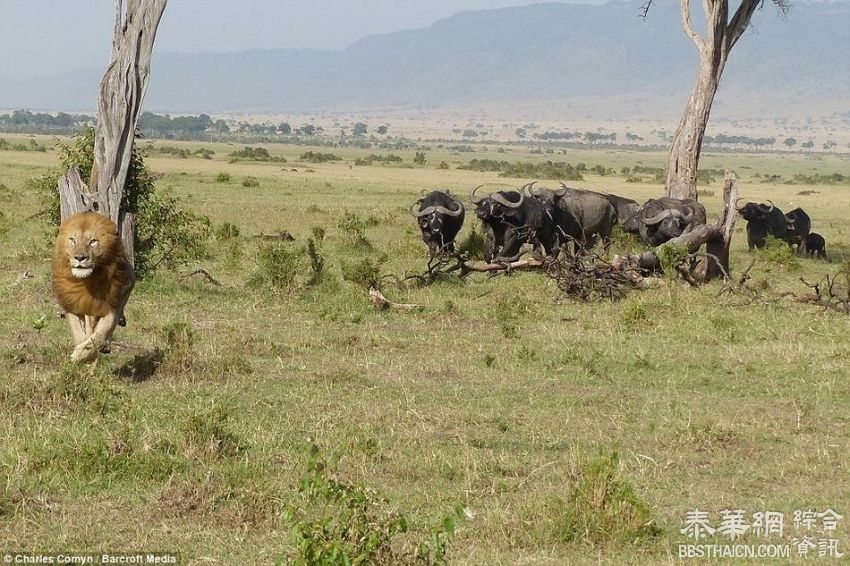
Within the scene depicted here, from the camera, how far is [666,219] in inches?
742

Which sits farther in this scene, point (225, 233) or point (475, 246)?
point (225, 233)

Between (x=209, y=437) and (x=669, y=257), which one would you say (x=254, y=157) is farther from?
(x=209, y=437)

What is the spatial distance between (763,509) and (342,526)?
9.10 ft

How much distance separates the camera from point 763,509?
688cm

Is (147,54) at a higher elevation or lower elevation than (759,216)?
higher

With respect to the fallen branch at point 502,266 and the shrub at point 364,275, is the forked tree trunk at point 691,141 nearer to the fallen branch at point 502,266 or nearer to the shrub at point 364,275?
the fallen branch at point 502,266

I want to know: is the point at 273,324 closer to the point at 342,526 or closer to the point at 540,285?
the point at 540,285

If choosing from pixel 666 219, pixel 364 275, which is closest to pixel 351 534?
pixel 364 275

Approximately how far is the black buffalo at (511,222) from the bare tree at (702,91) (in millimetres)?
3734

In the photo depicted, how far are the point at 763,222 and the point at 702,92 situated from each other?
2686 mm

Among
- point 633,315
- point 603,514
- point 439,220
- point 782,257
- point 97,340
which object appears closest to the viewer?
point 603,514

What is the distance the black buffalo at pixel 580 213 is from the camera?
64.0 ft

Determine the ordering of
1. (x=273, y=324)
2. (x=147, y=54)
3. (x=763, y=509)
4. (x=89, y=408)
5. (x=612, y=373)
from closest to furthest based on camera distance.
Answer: (x=763, y=509) < (x=89, y=408) < (x=612, y=373) < (x=147, y=54) < (x=273, y=324)

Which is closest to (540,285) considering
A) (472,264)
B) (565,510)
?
(472,264)
